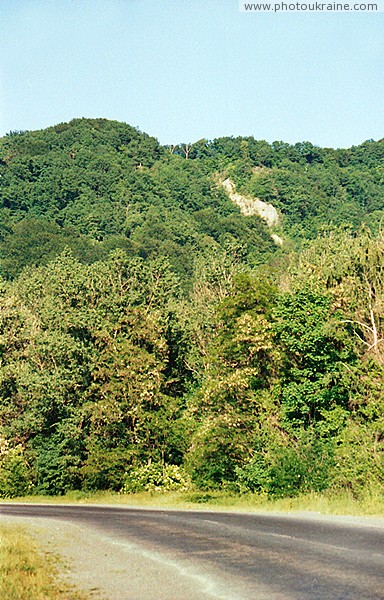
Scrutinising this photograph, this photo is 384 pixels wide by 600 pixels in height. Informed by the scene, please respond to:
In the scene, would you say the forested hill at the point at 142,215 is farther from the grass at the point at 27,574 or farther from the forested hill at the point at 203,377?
the grass at the point at 27,574

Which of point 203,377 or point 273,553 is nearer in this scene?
point 273,553

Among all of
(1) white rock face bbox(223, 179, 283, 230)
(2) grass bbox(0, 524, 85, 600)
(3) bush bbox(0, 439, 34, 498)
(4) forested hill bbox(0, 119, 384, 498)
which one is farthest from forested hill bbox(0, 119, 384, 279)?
(2) grass bbox(0, 524, 85, 600)

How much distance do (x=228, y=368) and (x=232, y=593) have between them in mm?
33454

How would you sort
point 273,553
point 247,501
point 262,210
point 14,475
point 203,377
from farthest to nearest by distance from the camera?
point 262,210, point 14,475, point 203,377, point 247,501, point 273,553

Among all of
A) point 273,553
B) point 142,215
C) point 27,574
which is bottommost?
point 27,574

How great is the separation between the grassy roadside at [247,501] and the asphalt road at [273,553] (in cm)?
359

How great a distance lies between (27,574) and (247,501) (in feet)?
73.0

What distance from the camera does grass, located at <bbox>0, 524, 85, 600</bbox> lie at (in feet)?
35.5

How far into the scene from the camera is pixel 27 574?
12.6 m

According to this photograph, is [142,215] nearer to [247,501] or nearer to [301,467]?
[247,501]

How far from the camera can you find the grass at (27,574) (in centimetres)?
1083

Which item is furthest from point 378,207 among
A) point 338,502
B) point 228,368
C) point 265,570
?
point 265,570

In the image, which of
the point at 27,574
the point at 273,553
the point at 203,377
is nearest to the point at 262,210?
the point at 203,377

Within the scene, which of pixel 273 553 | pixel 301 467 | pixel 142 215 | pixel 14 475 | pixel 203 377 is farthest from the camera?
pixel 142 215
